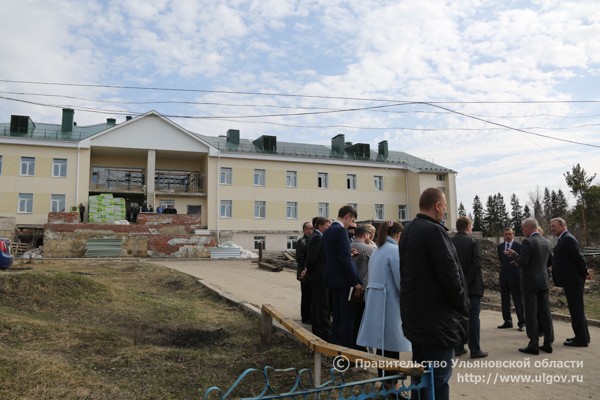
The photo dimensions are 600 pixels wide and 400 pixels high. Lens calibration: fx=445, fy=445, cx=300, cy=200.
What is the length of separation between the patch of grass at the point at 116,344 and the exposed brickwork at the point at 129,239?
18.6 meters

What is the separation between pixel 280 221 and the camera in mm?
37781

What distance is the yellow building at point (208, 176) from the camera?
32.2m

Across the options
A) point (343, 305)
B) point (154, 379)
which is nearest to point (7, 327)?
point (154, 379)

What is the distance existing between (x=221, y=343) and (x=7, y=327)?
2687 millimetres

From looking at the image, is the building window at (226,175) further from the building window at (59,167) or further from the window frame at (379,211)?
the window frame at (379,211)

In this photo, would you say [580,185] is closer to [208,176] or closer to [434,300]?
[208,176]

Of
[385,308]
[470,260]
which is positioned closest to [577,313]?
[470,260]

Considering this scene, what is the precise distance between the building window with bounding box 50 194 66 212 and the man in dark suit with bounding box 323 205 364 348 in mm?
31832

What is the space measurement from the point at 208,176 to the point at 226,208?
2984 mm

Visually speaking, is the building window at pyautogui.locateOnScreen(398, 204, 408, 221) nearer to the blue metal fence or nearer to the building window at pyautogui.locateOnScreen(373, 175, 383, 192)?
the building window at pyautogui.locateOnScreen(373, 175, 383, 192)

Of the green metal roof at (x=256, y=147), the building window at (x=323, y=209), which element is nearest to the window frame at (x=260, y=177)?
the green metal roof at (x=256, y=147)

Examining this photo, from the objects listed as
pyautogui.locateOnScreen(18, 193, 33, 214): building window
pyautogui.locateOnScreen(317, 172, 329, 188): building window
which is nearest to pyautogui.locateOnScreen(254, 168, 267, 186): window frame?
pyautogui.locateOnScreen(317, 172, 329, 188): building window

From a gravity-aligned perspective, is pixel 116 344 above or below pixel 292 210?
below

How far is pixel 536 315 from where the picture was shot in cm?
600
